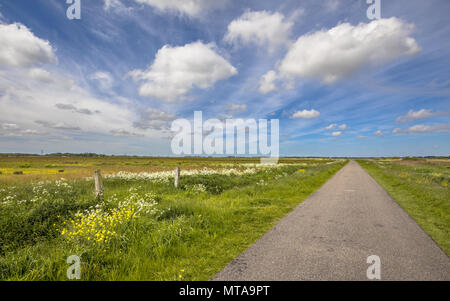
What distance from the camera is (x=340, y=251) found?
14.4 feet

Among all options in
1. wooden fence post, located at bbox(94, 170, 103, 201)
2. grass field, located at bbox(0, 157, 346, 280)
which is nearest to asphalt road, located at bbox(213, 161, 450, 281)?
grass field, located at bbox(0, 157, 346, 280)

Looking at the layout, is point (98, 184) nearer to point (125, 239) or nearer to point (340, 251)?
point (125, 239)

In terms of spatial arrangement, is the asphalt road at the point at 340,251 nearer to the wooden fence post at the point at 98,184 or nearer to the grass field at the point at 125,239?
the grass field at the point at 125,239

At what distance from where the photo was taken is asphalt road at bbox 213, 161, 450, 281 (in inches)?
138

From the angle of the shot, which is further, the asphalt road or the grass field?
the grass field

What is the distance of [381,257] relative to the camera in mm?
4137

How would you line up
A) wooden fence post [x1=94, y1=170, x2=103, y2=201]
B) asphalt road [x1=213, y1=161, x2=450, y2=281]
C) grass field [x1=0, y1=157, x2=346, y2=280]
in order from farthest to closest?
wooden fence post [x1=94, y1=170, x2=103, y2=201]
grass field [x1=0, y1=157, x2=346, y2=280]
asphalt road [x1=213, y1=161, x2=450, y2=281]

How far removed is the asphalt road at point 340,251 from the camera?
351 cm

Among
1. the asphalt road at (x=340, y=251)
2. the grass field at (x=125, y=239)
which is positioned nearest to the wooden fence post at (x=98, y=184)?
the grass field at (x=125, y=239)

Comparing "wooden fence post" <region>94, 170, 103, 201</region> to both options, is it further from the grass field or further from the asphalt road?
the asphalt road

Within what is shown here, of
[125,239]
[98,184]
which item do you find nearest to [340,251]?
[125,239]
